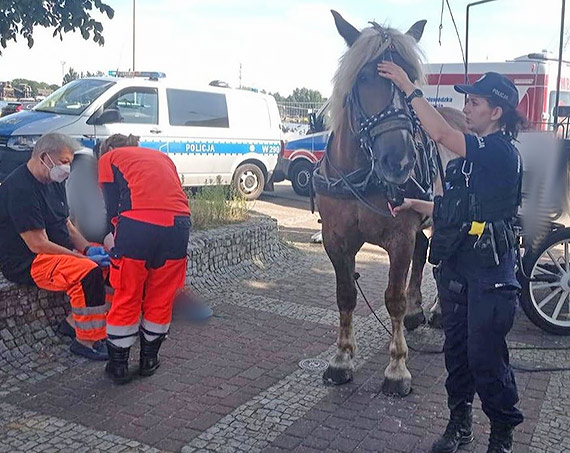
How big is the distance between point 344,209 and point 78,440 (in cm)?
225

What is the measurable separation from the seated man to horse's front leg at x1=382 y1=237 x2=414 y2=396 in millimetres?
2125

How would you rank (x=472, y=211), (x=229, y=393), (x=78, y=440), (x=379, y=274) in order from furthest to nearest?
(x=379, y=274) < (x=229, y=393) < (x=78, y=440) < (x=472, y=211)

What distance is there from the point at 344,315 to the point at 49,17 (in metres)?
3.34

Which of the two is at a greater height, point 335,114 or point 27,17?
point 27,17

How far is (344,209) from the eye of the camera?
14.6 feet

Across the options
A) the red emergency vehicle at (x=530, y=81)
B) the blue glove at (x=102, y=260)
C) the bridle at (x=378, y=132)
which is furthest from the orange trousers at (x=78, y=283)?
the red emergency vehicle at (x=530, y=81)

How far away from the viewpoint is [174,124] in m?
12.0

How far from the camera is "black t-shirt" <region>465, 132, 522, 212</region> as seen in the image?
3098 millimetres

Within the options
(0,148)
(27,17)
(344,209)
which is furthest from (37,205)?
(0,148)

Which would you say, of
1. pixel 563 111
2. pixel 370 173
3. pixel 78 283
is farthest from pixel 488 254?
pixel 563 111

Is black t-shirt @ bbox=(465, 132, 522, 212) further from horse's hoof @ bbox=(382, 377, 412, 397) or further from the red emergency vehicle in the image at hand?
the red emergency vehicle

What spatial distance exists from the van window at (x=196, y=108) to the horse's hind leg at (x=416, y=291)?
23.6 feet

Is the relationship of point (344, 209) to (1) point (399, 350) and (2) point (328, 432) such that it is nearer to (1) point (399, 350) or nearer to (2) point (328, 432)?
(1) point (399, 350)

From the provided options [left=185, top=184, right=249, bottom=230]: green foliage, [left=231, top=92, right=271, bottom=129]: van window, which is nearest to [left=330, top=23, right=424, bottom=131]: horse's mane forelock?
[left=185, top=184, right=249, bottom=230]: green foliage
